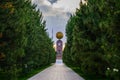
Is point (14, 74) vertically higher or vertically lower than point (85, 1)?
lower

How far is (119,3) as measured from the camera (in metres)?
20.3

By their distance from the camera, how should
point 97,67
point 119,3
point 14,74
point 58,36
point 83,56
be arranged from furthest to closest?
point 58,36 → point 83,56 → point 97,67 → point 14,74 → point 119,3

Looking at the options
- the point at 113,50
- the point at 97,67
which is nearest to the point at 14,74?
the point at 113,50

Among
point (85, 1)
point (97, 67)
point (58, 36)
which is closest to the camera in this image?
point (97, 67)

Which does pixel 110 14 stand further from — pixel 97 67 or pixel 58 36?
pixel 58 36

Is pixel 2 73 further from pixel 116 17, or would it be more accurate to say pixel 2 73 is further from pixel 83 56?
pixel 83 56

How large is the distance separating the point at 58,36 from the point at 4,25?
149 m

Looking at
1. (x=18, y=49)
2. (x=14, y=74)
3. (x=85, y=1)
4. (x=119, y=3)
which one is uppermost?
(x=85, y=1)

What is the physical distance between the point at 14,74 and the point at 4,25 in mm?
3602

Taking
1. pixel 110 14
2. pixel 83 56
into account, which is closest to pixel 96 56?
pixel 83 56

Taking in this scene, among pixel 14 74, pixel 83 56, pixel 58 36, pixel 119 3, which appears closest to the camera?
Result: pixel 119 3

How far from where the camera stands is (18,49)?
30.3 meters

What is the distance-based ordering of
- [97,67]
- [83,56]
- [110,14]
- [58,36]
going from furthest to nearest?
[58,36], [83,56], [97,67], [110,14]

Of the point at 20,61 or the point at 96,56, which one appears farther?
the point at 20,61
